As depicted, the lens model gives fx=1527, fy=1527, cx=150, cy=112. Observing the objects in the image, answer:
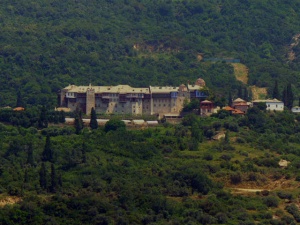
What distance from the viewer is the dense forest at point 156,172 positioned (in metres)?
113

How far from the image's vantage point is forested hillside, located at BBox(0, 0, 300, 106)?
513 feet

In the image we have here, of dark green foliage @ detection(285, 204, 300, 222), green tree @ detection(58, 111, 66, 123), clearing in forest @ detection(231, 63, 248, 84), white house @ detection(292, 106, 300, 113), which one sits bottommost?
dark green foliage @ detection(285, 204, 300, 222)

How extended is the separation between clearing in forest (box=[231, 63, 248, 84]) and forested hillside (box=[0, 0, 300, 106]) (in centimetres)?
81

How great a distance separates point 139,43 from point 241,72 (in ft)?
44.2

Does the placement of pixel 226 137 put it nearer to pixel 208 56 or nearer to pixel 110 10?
pixel 208 56

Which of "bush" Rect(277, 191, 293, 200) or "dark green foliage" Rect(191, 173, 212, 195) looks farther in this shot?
"dark green foliage" Rect(191, 173, 212, 195)

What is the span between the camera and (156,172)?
403ft

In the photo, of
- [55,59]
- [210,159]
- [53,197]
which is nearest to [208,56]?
[55,59]

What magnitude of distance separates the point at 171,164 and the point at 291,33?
59668 mm

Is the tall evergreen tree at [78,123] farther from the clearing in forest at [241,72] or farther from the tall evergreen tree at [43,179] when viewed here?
the clearing in forest at [241,72]

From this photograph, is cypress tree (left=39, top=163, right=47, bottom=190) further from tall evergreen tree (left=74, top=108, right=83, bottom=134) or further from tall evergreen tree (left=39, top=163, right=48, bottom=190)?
tall evergreen tree (left=74, top=108, right=83, bottom=134)

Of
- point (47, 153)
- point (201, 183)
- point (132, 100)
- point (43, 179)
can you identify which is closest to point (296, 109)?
point (132, 100)

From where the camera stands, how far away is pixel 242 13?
184 metres

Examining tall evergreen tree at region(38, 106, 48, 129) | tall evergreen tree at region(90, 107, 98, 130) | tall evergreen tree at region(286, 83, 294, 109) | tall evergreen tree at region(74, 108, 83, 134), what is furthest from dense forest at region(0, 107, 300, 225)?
tall evergreen tree at region(286, 83, 294, 109)
